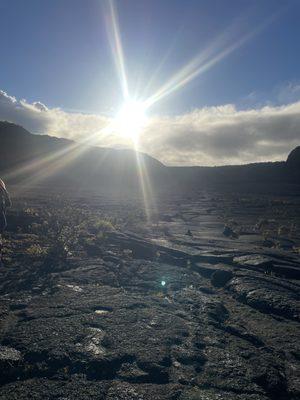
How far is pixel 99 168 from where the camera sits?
91062 mm

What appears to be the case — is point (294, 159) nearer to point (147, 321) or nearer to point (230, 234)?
point (230, 234)

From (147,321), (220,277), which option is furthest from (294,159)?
(147,321)

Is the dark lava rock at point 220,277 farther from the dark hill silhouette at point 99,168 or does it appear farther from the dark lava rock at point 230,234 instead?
the dark hill silhouette at point 99,168

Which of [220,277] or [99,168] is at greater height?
[99,168]

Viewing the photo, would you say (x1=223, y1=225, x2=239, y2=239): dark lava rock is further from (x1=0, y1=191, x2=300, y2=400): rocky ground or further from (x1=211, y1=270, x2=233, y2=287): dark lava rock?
(x1=211, y1=270, x2=233, y2=287): dark lava rock

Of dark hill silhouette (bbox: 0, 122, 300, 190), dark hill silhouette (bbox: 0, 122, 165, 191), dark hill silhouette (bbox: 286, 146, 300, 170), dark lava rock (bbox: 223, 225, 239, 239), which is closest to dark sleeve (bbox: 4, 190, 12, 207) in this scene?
dark lava rock (bbox: 223, 225, 239, 239)

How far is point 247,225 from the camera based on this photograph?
74.4 ft

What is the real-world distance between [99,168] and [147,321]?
85650 millimetres

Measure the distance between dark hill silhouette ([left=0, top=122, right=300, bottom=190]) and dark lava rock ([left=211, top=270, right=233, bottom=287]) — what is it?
53.7 m

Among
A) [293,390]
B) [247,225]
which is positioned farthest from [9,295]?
[247,225]

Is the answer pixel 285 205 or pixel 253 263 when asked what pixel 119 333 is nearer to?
pixel 253 263

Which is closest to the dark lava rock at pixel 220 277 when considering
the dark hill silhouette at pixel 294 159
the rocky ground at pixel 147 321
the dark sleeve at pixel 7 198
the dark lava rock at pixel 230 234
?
the rocky ground at pixel 147 321

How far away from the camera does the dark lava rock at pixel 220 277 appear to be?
968 centimetres

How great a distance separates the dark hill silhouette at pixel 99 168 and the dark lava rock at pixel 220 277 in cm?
5368
